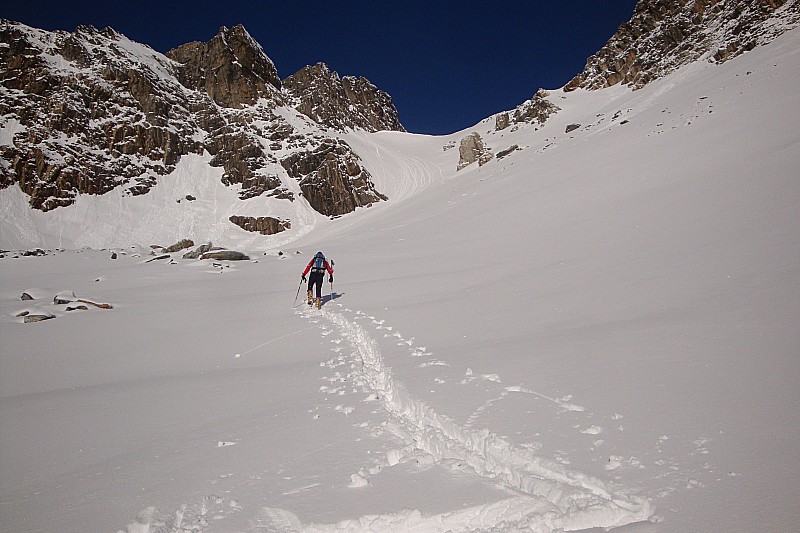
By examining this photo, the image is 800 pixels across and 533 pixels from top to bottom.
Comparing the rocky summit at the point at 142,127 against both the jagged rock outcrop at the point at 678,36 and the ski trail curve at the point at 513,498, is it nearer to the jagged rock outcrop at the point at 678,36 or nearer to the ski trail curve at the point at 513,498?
the jagged rock outcrop at the point at 678,36

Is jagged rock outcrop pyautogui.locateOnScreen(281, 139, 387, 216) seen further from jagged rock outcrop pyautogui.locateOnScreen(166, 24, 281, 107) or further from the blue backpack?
the blue backpack

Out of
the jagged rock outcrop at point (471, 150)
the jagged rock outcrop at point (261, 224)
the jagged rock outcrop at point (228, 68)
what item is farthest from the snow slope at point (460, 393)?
the jagged rock outcrop at point (228, 68)

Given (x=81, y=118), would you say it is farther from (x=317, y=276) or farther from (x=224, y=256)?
(x=317, y=276)

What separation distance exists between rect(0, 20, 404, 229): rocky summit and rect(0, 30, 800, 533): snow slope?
4732 cm

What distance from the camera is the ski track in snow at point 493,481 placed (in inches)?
108

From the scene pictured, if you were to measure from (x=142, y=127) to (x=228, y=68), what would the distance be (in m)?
25.4

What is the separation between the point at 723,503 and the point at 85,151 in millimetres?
74869

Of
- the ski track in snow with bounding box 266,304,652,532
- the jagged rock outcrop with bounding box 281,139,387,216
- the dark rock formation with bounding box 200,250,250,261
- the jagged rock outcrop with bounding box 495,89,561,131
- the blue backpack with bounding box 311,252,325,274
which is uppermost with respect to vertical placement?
the jagged rock outcrop with bounding box 495,89,561,131

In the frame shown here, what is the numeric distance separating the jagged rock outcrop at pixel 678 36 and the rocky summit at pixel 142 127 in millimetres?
40543

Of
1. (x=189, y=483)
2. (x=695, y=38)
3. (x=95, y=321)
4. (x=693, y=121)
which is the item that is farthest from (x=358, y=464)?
(x=695, y=38)

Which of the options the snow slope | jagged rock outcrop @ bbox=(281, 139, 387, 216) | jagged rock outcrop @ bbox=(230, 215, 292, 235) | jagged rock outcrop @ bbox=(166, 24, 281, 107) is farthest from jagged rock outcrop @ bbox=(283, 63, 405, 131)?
the snow slope

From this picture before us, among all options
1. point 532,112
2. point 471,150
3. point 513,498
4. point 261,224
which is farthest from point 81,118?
point 513,498

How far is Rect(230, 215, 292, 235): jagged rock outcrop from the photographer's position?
2096 inches

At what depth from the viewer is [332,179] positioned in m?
62.4
